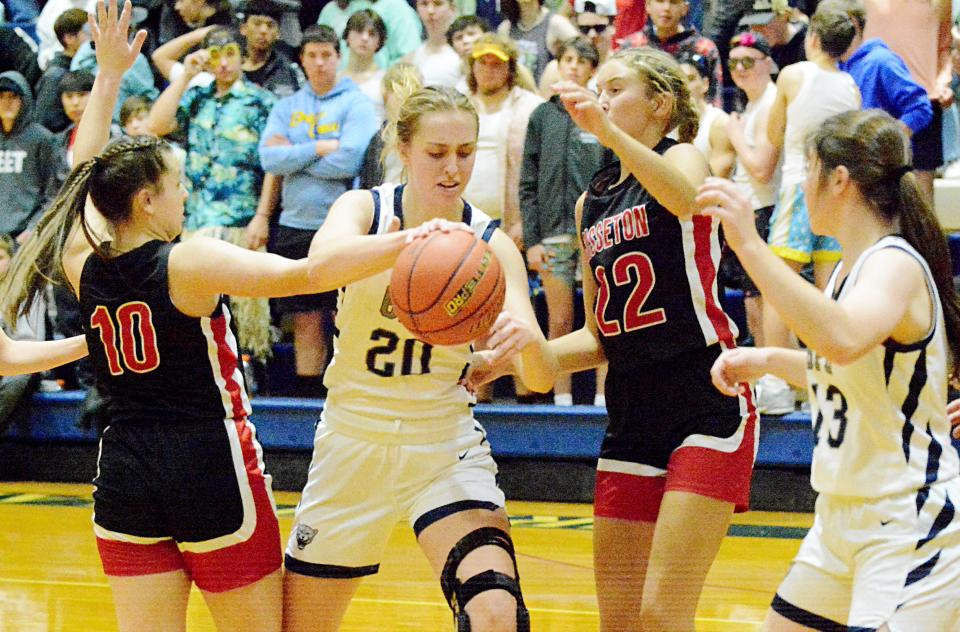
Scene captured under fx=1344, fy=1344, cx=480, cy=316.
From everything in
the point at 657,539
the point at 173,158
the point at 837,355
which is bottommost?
the point at 657,539

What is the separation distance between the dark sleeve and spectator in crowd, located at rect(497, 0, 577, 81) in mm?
979

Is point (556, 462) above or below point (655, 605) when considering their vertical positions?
below

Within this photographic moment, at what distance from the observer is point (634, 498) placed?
3.49 metres

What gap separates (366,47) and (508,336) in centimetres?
545

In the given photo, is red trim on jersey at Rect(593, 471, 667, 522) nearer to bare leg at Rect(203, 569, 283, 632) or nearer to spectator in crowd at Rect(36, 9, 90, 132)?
bare leg at Rect(203, 569, 283, 632)

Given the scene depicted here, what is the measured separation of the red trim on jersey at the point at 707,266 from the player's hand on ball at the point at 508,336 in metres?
0.64

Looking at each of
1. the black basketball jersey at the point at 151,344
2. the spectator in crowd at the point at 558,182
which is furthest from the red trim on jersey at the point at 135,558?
the spectator in crowd at the point at 558,182

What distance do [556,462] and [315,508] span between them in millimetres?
3969

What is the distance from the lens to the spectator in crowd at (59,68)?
→ 905cm

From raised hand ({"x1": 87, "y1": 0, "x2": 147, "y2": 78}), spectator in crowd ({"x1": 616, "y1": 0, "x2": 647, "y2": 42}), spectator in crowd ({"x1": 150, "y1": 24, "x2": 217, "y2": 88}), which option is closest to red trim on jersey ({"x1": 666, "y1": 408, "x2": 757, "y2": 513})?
raised hand ({"x1": 87, "y1": 0, "x2": 147, "y2": 78})

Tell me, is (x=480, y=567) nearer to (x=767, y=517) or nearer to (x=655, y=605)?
(x=655, y=605)

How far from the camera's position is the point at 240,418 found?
3.25 metres

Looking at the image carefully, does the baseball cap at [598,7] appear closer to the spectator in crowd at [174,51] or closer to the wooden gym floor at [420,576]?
the spectator in crowd at [174,51]

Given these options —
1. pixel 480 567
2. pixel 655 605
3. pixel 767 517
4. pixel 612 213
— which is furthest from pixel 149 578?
pixel 767 517
